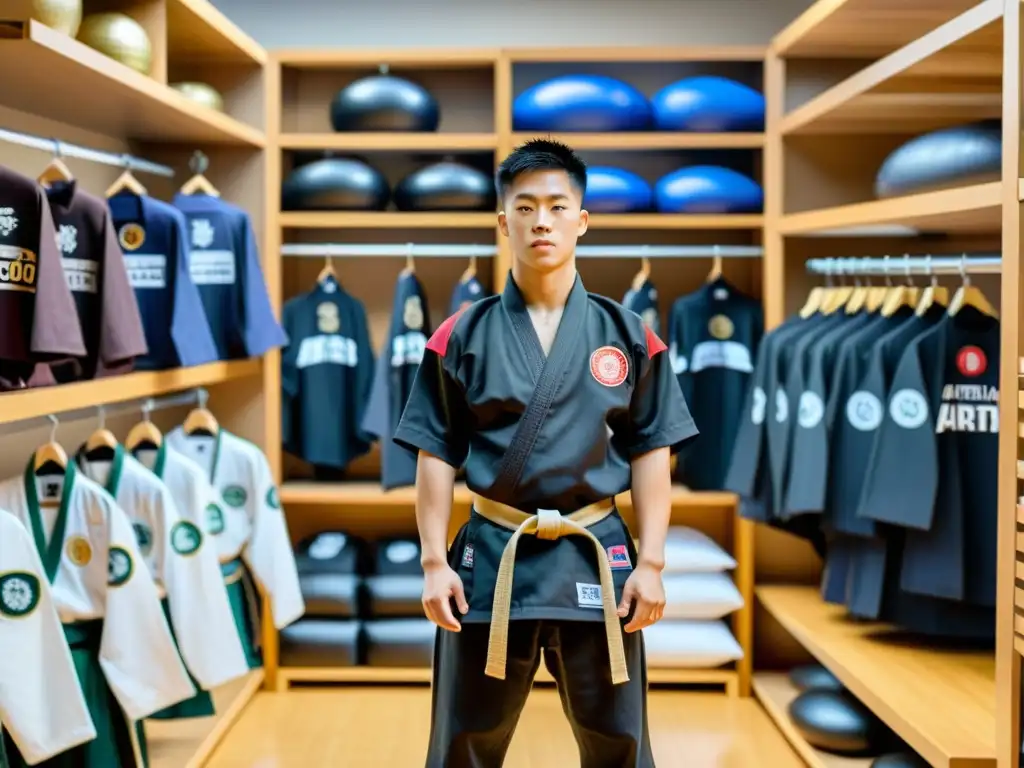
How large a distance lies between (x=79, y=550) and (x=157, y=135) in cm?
177

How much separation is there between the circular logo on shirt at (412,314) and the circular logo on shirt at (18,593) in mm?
1934

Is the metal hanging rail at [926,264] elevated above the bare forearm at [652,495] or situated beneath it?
elevated above

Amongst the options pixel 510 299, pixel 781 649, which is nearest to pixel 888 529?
pixel 781 649

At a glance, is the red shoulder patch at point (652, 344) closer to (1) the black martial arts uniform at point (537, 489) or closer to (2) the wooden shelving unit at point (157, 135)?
(1) the black martial arts uniform at point (537, 489)

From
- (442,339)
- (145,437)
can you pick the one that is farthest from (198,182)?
(442,339)

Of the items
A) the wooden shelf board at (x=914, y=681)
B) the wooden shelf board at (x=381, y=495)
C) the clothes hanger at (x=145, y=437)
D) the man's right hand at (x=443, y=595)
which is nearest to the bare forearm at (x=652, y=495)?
the man's right hand at (x=443, y=595)

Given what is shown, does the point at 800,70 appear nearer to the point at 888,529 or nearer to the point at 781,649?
the point at 888,529

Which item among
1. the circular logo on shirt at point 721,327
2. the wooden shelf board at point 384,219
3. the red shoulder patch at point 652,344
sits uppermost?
the wooden shelf board at point 384,219

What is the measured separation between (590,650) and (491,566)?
250mm

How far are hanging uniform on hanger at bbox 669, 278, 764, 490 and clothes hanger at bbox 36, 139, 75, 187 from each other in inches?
89.9

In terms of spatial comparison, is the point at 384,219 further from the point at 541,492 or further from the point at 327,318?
the point at 541,492

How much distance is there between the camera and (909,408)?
9.82 ft

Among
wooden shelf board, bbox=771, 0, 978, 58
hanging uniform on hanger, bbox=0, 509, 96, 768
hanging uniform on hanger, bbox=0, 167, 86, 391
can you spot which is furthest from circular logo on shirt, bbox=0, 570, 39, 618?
wooden shelf board, bbox=771, 0, 978, 58

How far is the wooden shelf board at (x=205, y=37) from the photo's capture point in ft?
11.0
